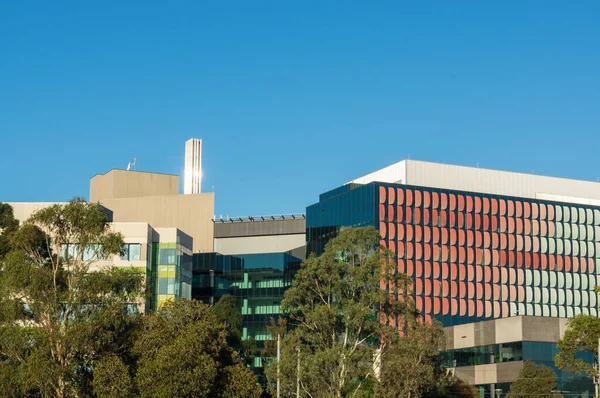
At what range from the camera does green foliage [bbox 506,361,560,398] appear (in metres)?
110

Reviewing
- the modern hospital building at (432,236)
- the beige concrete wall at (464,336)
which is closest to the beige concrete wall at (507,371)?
the beige concrete wall at (464,336)

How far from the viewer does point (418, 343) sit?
91.9 m

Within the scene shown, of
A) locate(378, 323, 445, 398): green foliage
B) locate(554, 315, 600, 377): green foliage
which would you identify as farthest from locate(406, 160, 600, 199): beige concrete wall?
locate(378, 323, 445, 398): green foliage

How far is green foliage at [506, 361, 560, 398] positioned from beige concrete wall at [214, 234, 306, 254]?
76.5 metres

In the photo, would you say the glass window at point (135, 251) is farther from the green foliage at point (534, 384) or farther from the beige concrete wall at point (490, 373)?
the green foliage at point (534, 384)

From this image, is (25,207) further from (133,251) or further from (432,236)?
(432,236)

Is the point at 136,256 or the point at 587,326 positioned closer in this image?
the point at 587,326

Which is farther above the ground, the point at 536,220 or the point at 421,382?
the point at 536,220

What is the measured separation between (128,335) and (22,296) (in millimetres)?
8715

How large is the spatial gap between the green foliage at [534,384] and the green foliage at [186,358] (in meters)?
38.7

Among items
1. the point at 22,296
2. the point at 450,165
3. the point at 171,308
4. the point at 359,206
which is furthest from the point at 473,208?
the point at 22,296

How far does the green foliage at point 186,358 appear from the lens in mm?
76312

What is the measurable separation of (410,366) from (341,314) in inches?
304

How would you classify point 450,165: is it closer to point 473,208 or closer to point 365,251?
point 473,208
